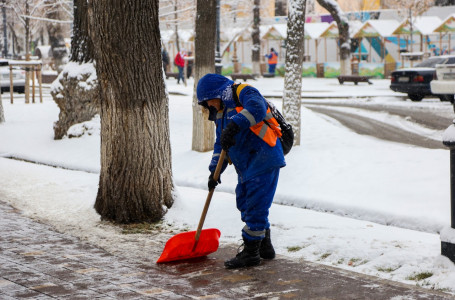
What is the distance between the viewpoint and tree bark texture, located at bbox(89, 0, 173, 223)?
277 inches

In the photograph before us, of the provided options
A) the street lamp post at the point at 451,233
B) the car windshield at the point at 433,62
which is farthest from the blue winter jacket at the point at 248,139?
the car windshield at the point at 433,62

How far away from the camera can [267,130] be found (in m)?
5.39

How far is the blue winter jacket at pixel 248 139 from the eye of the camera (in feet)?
17.2

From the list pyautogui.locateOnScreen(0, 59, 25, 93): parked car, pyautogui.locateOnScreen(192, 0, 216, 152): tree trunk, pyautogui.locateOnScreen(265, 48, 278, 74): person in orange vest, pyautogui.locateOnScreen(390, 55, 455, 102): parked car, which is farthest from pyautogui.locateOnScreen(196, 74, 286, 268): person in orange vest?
pyautogui.locateOnScreen(265, 48, 278, 74): person in orange vest

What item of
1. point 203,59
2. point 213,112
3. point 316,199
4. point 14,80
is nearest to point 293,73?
point 203,59

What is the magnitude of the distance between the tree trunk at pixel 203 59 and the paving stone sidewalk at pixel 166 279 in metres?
5.66

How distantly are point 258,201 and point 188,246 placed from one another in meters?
0.71

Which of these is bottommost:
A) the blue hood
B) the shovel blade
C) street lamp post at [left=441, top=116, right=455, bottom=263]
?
the shovel blade

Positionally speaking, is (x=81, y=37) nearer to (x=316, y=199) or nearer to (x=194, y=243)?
(x=316, y=199)

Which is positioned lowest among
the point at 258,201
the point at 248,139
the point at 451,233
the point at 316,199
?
the point at 316,199

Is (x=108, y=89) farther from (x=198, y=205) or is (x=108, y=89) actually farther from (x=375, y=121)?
(x=375, y=121)

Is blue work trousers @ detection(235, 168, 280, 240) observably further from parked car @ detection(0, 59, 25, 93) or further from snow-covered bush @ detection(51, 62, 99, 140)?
parked car @ detection(0, 59, 25, 93)

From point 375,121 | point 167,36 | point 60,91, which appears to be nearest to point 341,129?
point 375,121

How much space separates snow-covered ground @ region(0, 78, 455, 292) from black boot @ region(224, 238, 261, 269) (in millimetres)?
439
